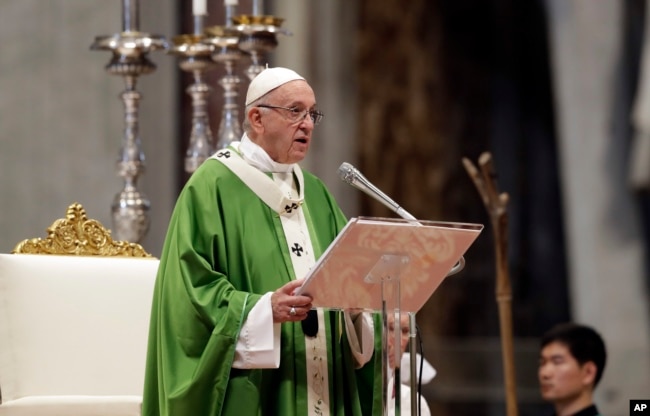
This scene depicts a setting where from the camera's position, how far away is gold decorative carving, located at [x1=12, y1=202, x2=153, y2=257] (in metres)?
5.97

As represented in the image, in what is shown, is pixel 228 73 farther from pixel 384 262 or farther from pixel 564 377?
Result: pixel 384 262

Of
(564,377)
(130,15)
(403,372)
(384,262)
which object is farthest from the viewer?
(130,15)

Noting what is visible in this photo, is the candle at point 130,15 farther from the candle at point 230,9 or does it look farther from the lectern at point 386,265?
the lectern at point 386,265

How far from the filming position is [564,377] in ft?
21.9

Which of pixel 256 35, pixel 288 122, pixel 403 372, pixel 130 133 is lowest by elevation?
pixel 403 372

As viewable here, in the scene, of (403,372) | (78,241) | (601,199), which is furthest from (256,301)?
(601,199)

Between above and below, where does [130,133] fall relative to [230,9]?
below

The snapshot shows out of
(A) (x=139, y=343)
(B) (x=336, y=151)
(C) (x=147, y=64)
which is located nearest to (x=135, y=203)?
(C) (x=147, y=64)

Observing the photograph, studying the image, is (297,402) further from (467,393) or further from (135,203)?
(467,393)

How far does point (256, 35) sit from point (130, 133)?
0.77 metres

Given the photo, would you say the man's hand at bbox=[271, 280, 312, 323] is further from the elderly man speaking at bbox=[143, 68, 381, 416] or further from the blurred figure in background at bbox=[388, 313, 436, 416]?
the blurred figure in background at bbox=[388, 313, 436, 416]

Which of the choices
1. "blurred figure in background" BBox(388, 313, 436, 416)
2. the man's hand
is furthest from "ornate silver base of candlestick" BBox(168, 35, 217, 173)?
the man's hand

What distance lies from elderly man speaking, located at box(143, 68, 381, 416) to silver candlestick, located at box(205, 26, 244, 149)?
5.88 ft

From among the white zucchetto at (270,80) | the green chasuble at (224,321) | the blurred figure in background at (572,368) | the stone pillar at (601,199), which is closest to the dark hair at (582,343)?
the blurred figure in background at (572,368)
